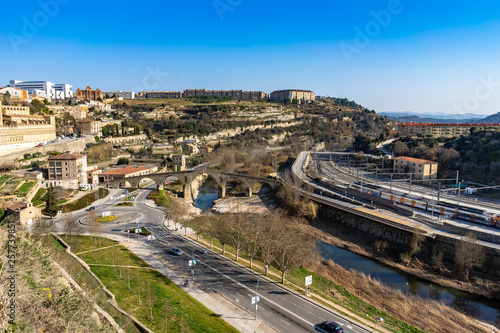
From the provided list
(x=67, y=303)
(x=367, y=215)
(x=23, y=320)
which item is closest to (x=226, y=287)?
(x=67, y=303)

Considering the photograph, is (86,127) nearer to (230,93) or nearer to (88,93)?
(88,93)

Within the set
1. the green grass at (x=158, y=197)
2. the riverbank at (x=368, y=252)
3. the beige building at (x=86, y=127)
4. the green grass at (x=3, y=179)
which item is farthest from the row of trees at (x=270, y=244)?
the beige building at (x=86, y=127)

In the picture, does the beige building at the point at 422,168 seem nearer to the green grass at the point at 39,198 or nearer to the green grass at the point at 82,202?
the green grass at the point at 82,202

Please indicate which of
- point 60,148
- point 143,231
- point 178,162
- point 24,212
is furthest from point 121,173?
point 143,231

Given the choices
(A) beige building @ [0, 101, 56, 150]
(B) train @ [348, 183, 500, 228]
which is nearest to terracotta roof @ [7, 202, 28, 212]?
(A) beige building @ [0, 101, 56, 150]

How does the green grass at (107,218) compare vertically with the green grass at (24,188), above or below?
below
